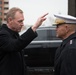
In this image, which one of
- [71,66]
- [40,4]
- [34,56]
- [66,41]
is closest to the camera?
[71,66]

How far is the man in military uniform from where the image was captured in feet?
10.3

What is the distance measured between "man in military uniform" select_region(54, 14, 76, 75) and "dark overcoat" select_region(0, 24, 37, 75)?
1.05ft

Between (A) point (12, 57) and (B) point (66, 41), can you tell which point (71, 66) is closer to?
(B) point (66, 41)

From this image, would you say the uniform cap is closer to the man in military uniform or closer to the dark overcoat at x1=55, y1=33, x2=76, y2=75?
the man in military uniform

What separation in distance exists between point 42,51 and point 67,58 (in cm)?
552

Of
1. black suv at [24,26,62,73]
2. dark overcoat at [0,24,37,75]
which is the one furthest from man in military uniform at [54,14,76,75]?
black suv at [24,26,62,73]

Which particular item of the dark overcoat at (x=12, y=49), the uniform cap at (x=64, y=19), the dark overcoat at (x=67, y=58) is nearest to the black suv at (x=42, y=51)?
the dark overcoat at (x=12, y=49)

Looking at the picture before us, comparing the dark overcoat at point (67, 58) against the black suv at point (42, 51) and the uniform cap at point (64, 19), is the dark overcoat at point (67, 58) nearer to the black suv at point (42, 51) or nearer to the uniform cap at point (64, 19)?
the uniform cap at point (64, 19)

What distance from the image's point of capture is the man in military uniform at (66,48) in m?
3.13

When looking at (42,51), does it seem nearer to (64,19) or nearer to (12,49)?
(12,49)

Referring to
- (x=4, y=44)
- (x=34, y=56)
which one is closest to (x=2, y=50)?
(x=4, y=44)

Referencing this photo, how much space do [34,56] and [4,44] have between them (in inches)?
201

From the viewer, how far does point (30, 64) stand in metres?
8.71

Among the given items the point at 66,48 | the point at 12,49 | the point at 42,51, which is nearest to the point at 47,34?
the point at 42,51
